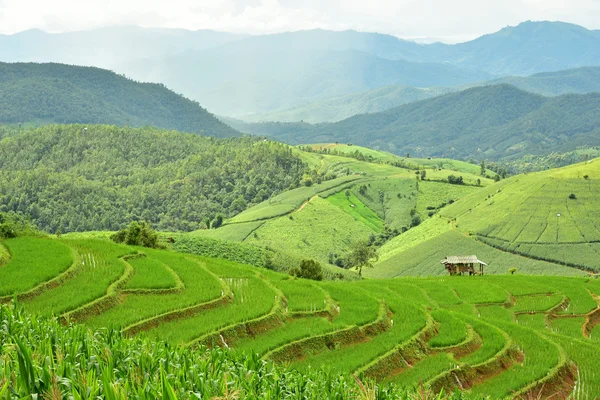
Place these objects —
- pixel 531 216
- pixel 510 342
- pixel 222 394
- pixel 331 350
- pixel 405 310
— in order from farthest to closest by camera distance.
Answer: pixel 531 216, pixel 405 310, pixel 510 342, pixel 331 350, pixel 222 394

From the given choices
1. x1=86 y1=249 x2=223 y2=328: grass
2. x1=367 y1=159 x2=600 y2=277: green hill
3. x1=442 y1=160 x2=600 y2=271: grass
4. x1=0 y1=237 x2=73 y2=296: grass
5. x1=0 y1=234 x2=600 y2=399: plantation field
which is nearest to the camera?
x1=0 y1=234 x2=600 y2=399: plantation field

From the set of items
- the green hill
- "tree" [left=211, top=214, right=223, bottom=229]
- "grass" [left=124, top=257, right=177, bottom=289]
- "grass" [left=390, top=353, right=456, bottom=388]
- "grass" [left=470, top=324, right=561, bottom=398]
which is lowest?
"tree" [left=211, top=214, right=223, bottom=229]

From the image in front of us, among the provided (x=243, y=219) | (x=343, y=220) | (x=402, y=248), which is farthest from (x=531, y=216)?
(x=243, y=219)

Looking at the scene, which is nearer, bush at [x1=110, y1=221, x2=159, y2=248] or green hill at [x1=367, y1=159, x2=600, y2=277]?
bush at [x1=110, y1=221, x2=159, y2=248]

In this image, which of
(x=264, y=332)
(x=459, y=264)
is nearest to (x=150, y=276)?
(x=264, y=332)

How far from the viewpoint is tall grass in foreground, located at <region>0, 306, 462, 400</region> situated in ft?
34.6

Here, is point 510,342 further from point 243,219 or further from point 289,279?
point 243,219

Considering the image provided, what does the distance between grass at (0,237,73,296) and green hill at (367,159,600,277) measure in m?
105

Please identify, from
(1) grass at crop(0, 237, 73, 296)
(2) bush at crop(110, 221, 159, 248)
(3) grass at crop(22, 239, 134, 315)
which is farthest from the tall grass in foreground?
(2) bush at crop(110, 221, 159, 248)

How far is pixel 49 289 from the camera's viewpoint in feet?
103

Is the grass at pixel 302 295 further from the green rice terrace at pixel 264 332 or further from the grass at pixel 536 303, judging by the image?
the grass at pixel 536 303

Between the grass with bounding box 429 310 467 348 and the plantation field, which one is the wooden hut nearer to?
the plantation field

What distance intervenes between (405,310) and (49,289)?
810 inches

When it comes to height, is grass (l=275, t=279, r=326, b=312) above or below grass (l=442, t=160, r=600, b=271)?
above
